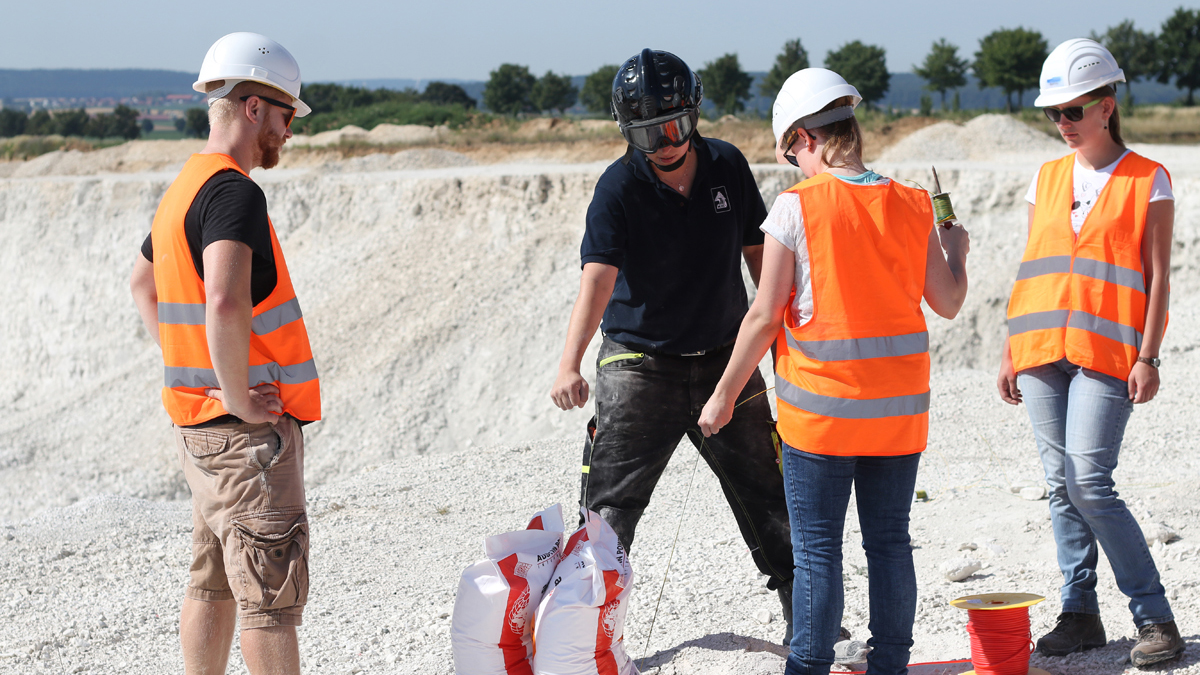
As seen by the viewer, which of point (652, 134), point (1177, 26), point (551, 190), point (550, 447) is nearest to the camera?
point (652, 134)

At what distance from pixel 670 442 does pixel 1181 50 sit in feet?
242

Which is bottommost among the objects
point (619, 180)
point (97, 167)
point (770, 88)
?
point (619, 180)

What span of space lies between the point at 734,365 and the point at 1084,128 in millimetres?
1468

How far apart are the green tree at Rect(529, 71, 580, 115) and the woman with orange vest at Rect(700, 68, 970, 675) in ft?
244

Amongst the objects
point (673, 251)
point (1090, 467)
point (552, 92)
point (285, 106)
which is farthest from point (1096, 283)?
point (552, 92)

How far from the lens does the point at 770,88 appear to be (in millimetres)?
68438

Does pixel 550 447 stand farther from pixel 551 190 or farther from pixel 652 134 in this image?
pixel 551 190

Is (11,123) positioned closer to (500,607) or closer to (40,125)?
(40,125)

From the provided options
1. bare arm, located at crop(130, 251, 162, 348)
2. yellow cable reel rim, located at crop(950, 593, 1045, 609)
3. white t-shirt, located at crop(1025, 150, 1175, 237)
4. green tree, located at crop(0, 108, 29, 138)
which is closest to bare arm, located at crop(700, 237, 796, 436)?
yellow cable reel rim, located at crop(950, 593, 1045, 609)

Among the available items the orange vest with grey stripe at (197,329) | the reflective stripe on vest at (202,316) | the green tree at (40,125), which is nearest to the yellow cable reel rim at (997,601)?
the orange vest with grey stripe at (197,329)

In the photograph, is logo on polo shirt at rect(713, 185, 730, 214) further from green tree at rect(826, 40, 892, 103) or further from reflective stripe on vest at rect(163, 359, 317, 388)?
green tree at rect(826, 40, 892, 103)

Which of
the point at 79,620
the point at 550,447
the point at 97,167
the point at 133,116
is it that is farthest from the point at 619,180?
the point at 133,116

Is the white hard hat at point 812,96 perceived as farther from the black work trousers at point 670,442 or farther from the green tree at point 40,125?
Answer: the green tree at point 40,125

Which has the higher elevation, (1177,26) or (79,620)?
(1177,26)
